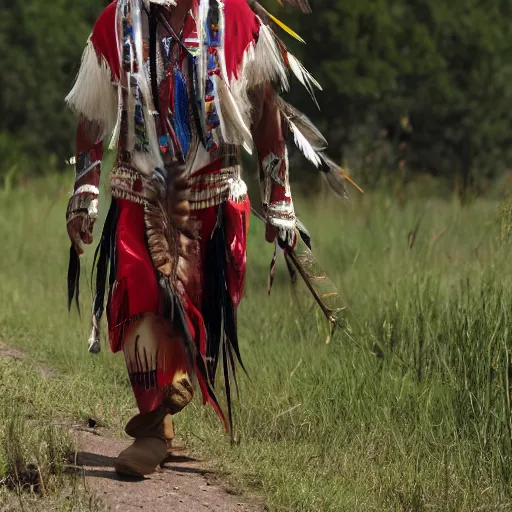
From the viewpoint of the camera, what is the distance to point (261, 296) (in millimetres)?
→ 8211

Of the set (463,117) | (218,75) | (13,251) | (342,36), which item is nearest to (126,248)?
(218,75)

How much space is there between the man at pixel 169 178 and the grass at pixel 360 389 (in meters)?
0.44

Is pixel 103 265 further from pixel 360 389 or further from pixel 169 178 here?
pixel 360 389

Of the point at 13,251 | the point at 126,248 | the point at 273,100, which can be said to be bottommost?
the point at 13,251

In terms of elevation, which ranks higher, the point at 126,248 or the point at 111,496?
the point at 126,248

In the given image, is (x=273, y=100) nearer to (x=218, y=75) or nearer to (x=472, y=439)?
(x=218, y=75)

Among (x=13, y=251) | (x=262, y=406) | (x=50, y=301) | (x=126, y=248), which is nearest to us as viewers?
(x=126, y=248)

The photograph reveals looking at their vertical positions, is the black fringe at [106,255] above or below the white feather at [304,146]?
below

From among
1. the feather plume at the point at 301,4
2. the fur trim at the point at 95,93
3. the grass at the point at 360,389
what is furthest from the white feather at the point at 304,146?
the grass at the point at 360,389

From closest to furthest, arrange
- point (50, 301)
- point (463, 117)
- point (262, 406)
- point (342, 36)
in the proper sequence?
point (262, 406)
point (50, 301)
point (342, 36)
point (463, 117)

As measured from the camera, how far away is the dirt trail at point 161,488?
14.1 feet

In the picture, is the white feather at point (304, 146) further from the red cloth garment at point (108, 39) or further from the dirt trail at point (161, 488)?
the dirt trail at point (161, 488)

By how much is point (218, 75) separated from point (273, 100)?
0.35m

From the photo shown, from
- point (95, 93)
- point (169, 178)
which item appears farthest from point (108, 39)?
point (169, 178)
